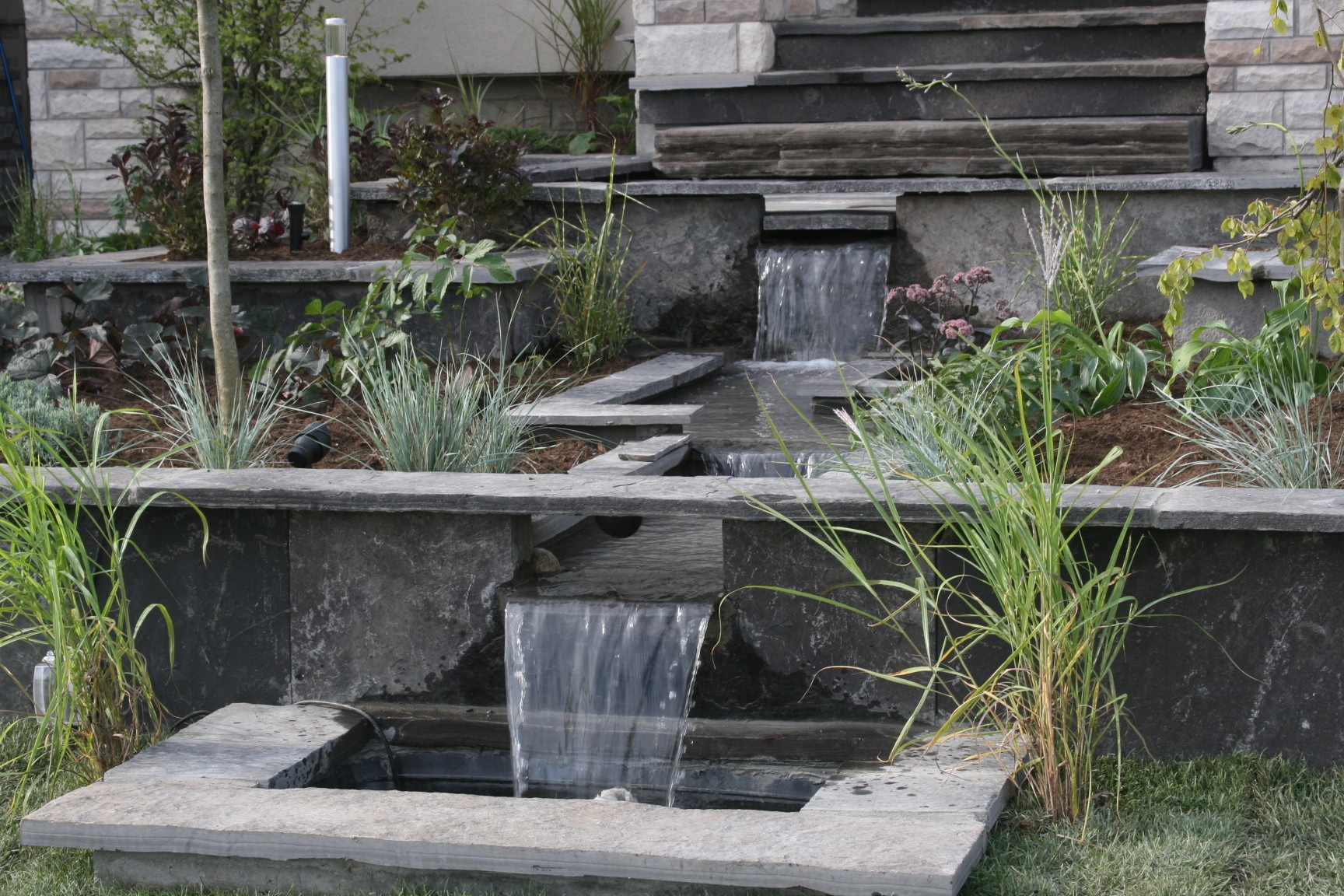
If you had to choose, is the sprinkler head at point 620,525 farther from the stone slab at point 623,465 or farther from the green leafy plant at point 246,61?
the green leafy plant at point 246,61

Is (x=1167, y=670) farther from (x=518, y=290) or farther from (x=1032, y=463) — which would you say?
(x=518, y=290)

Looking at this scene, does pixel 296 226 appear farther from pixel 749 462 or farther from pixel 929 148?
pixel 929 148

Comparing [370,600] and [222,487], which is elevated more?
[222,487]

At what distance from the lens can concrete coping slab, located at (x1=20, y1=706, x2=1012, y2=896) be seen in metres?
2.72

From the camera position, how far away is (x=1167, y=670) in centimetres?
345

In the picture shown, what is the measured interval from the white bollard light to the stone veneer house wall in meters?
1.93

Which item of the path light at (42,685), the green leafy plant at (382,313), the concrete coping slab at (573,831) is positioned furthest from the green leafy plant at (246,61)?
the concrete coping slab at (573,831)

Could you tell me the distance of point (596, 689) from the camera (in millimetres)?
3844

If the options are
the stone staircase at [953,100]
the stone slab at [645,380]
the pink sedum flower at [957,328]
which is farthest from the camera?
the stone staircase at [953,100]

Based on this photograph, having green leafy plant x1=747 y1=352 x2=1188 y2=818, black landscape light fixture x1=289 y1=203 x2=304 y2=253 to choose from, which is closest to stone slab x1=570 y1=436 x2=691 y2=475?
green leafy plant x1=747 y1=352 x2=1188 y2=818

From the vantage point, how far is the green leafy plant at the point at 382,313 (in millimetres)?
5191

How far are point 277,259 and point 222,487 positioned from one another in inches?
118

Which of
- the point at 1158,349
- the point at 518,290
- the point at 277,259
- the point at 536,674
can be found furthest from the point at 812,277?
the point at 536,674

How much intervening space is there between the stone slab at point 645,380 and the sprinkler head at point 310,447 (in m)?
0.90
